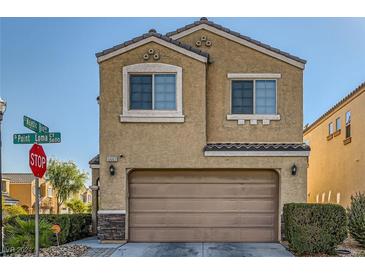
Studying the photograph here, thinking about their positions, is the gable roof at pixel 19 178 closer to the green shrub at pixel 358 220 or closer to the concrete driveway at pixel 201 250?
the concrete driveway at pixel 201 250

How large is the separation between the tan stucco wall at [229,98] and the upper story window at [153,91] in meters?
1.24

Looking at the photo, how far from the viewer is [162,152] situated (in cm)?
1188

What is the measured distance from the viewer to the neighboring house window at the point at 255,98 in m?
12.4

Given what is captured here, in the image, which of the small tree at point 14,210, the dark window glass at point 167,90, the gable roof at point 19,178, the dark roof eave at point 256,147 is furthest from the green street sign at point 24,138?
the small tree at point 14,210

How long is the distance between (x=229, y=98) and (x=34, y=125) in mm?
6047

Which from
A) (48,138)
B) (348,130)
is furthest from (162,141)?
(348,130)

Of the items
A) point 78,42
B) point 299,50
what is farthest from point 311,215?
point 78,42

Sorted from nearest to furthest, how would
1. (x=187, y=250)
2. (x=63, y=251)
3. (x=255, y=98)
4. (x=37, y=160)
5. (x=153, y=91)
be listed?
(x=37, y=160)
(x=63, y=251)
(x=187, y=250)
(x=153, y=91)
(x=255, y=98)

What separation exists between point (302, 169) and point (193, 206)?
3.21 m

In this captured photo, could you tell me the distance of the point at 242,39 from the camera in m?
12.6

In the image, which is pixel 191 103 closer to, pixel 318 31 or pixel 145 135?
pixel 145 135

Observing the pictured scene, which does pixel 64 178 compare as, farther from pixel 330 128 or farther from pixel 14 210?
pixel 330 128

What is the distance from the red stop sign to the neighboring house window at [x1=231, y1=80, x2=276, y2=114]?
5919 millimetres

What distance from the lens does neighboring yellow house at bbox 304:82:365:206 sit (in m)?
15.7
